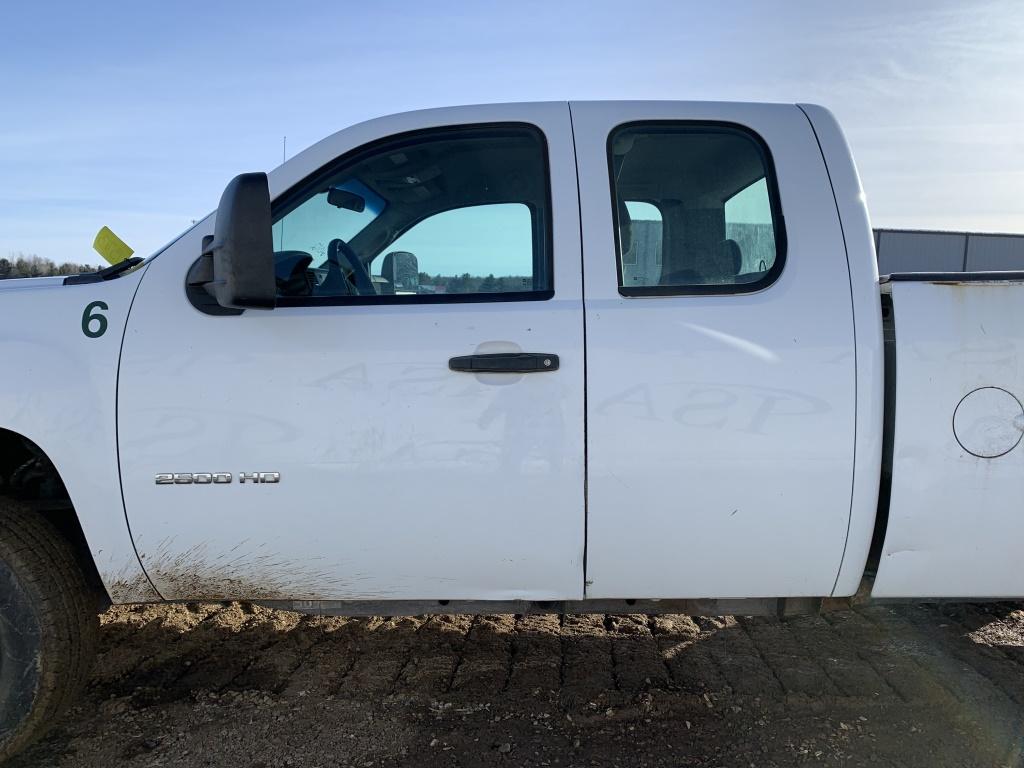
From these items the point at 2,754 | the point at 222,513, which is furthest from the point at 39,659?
A: the point at 222,513

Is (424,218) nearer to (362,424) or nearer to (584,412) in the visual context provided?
(362,424)

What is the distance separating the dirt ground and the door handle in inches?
52.2

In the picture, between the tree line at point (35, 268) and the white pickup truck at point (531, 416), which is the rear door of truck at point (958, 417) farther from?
the tree line at point (35, 268)

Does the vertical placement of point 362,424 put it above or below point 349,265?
below

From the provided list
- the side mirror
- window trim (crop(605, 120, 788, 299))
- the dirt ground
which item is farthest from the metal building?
the side mirror

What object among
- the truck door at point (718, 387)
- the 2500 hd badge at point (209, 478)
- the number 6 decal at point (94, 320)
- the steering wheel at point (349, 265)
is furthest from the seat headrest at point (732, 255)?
the number 6 decal at point (94, 320)

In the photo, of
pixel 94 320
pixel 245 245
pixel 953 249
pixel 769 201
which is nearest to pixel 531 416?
pixel 245 245

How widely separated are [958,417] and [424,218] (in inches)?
71.1

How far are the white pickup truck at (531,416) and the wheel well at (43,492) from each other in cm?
17

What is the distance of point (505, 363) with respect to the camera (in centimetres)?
237

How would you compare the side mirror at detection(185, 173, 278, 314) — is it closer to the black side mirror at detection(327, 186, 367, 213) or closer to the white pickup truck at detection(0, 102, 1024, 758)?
the white pickup truck at detection(0, 102, 1024, 758)

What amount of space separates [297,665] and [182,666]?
18.8 inches

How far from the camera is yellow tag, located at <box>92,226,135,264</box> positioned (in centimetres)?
316

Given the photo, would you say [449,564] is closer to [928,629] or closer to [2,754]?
[2,754]
